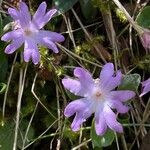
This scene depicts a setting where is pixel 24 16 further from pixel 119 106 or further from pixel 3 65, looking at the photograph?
pixel 119 106

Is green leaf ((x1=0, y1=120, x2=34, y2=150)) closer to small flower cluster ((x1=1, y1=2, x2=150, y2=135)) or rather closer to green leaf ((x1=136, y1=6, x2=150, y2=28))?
small flower cluster ((x1=1, y1=2, x2=150, y2=135))

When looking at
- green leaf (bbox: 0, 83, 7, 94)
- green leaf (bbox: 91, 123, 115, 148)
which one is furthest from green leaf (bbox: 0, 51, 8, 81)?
green leaf (bbox: 91, 123, 115, 148)

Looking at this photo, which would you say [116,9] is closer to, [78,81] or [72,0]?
[72,0]

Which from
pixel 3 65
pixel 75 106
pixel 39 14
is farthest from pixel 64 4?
pixel 75 106

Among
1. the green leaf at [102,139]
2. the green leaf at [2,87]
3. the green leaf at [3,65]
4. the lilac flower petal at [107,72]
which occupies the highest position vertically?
the green leaf at [3,65]

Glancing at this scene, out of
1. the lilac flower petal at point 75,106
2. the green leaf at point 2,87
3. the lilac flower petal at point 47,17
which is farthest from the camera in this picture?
the green leaf at point 2,87

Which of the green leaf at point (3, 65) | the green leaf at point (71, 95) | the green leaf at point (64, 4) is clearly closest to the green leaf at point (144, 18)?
the green leaf at point (64, 4)

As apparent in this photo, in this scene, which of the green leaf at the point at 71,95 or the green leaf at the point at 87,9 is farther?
the green leaf at the point at 87,9

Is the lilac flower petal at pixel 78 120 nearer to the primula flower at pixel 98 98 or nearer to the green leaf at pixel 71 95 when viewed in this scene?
the primula flower at pixel 98 98
